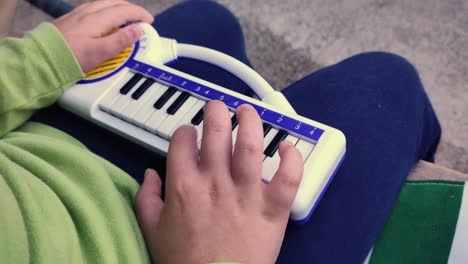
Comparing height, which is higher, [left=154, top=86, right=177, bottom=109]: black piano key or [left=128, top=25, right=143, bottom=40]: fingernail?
[left=128, top=25, right=143, bottom=40]: fingernail

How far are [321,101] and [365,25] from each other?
0.63m

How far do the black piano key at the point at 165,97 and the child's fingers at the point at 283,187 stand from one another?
176 mm

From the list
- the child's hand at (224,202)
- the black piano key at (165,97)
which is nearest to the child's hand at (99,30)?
the black piano key at (165,97)

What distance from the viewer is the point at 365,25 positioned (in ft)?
3.66

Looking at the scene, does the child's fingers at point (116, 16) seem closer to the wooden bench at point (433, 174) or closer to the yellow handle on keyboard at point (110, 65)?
the yellow handle on keyboard at point (110, 65)

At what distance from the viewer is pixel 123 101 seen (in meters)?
0.55

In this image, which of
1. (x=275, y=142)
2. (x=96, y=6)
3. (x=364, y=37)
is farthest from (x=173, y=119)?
(x=364, y=37)

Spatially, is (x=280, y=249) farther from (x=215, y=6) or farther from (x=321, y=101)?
(x=215, y=6)

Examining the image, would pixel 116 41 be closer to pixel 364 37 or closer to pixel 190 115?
pixel 190 115

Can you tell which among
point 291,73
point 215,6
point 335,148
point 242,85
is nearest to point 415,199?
point 335,148

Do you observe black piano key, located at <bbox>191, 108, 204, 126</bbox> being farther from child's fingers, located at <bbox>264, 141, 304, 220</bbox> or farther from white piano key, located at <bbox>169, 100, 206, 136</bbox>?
child's fingers, located at <bbox>264, 141, 304, 220</bbox>

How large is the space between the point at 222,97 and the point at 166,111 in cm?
6

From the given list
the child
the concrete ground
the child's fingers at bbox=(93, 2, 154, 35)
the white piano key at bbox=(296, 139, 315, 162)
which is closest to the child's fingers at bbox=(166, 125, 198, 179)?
the child

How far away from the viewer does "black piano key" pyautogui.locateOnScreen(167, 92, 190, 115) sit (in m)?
0.53
